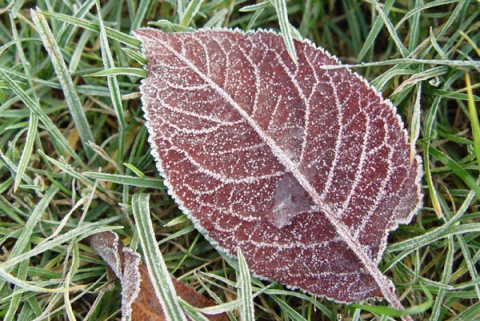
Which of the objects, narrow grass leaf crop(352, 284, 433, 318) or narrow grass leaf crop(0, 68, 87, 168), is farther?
narrow grass leaf crop(0, 68, 87, 168)

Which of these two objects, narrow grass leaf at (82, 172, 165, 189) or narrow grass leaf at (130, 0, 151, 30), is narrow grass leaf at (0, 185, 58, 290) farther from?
narrow grass leaf at (130, 0, 151, 30)

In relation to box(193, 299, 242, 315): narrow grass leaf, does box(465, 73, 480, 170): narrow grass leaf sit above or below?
above

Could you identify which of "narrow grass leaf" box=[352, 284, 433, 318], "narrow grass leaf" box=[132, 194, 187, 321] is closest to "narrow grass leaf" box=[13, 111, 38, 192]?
"narrow grass leaf" box=[132, 194, 187, 321]

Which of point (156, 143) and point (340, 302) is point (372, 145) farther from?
point (156, 143)

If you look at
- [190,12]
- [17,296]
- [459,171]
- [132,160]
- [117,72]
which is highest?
[190,12]

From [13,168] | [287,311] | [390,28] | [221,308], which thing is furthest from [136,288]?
[390,28]

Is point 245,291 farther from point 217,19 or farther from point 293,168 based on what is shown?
point 217,19
